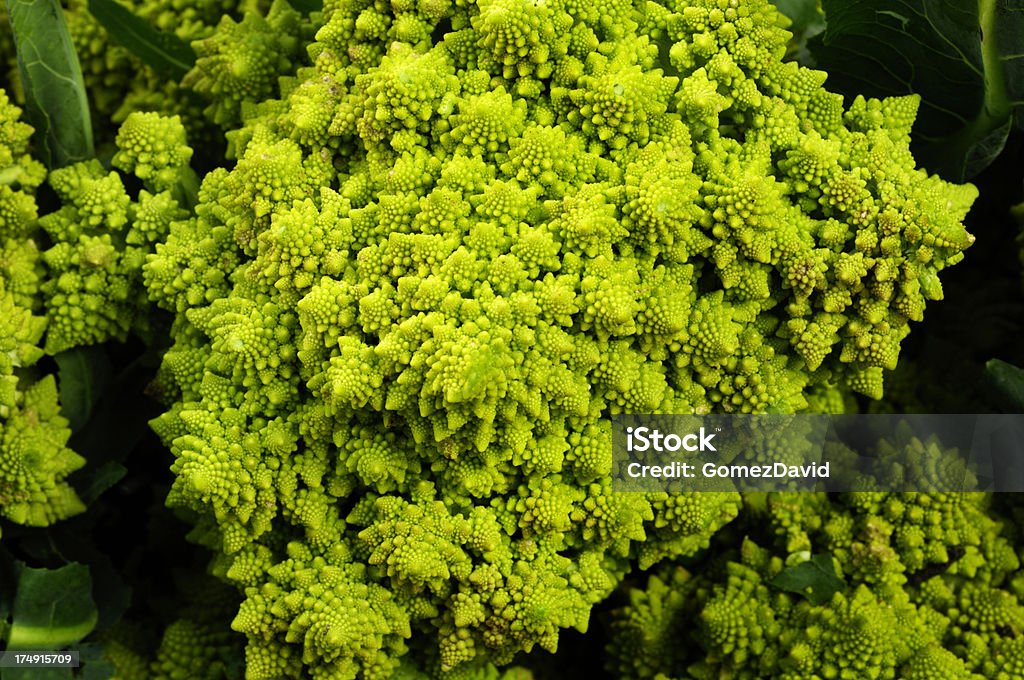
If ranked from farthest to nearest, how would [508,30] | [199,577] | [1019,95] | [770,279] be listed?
[199,577] → [1019,95] → [770,279] → [508,30]

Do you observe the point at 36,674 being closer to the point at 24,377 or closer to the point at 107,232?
the point at 24,377

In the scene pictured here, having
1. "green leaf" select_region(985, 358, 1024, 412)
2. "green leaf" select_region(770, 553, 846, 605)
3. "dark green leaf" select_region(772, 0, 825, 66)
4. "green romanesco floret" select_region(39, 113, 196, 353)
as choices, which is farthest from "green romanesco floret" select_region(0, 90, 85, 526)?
"green leaf" select_region(985, 358, 1024, 412)

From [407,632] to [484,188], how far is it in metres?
0.83

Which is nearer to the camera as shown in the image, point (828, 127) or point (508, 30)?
point (508, 30)

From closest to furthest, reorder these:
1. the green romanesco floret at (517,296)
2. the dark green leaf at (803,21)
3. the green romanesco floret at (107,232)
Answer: the green romanesco floret at (517,296)
the green romanesco floret at (107,232)
the dark green leaf at (803,21)

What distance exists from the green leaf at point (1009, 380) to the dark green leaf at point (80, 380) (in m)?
1.90

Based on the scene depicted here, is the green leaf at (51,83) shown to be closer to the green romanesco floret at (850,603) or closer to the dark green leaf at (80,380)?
the dark green leaf at (80,380)

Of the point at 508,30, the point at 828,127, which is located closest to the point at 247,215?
the point at 508,30

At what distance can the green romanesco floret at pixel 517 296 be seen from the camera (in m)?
1.68

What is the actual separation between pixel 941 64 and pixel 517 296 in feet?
3.60

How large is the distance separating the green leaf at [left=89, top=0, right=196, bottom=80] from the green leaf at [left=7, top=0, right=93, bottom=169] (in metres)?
0.10

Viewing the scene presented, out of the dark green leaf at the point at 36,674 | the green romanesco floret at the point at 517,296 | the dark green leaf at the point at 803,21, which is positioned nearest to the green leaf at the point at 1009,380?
the green romanesco floret at the point at 517,296

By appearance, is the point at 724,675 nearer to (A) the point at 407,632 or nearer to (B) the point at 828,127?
(A) the point at 407,632

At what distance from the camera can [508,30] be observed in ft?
5.57
